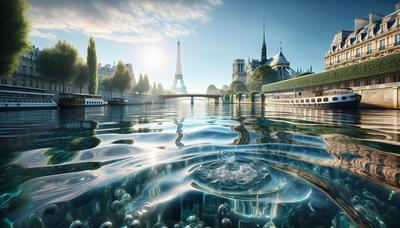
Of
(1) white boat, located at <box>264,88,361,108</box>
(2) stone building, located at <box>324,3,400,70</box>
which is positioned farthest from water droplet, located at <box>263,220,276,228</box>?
(2) stone building, located at <box>324,3,400,70</box>

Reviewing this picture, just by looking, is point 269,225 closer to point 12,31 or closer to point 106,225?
point 106,225

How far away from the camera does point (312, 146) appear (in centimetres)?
457

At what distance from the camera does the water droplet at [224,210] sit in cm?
184

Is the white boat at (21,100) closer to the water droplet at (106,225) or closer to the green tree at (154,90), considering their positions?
the water droplet at (106,225)

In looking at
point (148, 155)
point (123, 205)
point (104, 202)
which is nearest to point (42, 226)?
point (104, 202)

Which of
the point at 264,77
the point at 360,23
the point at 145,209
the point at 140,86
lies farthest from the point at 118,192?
the point at 140,86

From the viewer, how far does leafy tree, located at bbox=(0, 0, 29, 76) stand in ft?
55.5

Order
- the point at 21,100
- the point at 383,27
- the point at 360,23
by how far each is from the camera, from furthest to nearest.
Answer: the point at 360,23 → the point at 383,27 → the point at 21,100

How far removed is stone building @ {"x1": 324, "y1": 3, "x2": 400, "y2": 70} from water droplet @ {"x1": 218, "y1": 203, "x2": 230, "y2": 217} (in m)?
57.2

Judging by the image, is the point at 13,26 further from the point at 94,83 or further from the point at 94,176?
the point at 94,83

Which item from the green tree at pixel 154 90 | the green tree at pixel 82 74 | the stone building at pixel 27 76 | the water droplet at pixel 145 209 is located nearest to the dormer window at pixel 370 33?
the water droplet at pixel 145 209

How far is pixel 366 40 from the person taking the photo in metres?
47.5

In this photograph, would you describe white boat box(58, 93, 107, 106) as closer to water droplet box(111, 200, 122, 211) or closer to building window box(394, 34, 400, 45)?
water droplet box(111, 200, 122, 211)

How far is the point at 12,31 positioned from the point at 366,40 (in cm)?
6635
